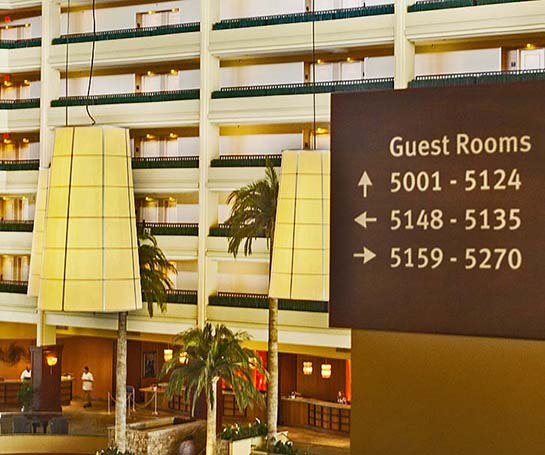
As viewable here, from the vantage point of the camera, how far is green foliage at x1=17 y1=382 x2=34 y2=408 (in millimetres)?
33594

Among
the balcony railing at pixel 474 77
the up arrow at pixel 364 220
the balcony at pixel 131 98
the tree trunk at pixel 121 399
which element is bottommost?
the tree trunk at pixel 121 399

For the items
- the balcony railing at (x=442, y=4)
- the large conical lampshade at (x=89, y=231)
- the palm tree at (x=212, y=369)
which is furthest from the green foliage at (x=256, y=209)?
the large conical lampshade at (x=89, y=231)

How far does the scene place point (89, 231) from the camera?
328 inches

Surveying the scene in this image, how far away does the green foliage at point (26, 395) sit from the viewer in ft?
110

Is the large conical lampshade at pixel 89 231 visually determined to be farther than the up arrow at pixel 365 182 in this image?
Yes

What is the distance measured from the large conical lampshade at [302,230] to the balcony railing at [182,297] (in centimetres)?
1460

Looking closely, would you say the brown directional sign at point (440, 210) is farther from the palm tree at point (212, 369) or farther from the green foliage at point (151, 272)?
the green foliage at point (151, 272)

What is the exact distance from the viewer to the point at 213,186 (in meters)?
32.6

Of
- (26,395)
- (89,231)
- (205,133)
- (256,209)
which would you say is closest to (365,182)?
(89,231)

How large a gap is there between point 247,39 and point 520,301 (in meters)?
28.8

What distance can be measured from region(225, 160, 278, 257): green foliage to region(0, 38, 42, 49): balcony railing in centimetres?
1160

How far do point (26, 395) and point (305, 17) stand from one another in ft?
51.4

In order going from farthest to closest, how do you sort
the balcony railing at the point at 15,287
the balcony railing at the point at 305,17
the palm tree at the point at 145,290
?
the balcony railing at the point at 15,287
the balcony railing at the point at 305,17
the palm tree at the point at 145,290

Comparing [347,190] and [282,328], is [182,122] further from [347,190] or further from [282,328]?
[347,190]
